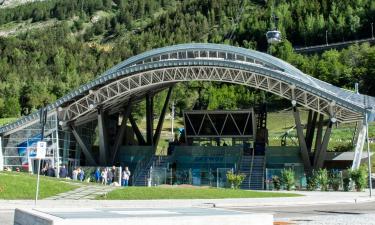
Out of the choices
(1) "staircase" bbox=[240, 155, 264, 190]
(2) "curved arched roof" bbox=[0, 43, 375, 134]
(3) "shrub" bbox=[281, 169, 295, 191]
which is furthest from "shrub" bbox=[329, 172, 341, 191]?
(1) "staircase" bbox=[240, 155, 264, 190]

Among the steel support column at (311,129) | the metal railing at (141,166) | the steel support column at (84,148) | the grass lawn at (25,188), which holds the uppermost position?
the steel support column at (311,129)

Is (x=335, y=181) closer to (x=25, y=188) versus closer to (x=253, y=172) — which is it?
(x=253, y=172)

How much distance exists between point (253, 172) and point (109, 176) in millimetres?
15889

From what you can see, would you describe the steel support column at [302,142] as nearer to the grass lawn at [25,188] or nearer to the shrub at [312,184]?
the shrub at [312,184]

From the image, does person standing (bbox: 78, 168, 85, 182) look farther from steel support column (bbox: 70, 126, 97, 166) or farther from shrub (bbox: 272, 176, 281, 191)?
shrub (bbox: 272, 176, 281, 191)

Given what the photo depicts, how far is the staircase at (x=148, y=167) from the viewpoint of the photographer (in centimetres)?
5426

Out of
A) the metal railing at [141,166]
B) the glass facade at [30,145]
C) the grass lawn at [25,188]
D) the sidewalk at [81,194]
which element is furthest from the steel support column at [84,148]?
the grass lawn at [25,188]

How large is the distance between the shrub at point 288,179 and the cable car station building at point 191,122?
3.23 metres

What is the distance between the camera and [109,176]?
4844 centimetres

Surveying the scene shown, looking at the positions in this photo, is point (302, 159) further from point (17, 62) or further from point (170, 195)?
point (17, 62)

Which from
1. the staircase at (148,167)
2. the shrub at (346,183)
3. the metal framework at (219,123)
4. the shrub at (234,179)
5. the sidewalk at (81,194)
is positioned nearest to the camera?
the sidewalk at (81,194)

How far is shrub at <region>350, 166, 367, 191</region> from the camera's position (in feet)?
145

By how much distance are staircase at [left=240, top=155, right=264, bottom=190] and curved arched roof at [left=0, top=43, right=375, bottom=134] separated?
1034 centimetres

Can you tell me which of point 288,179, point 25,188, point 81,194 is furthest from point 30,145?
point 288,179
